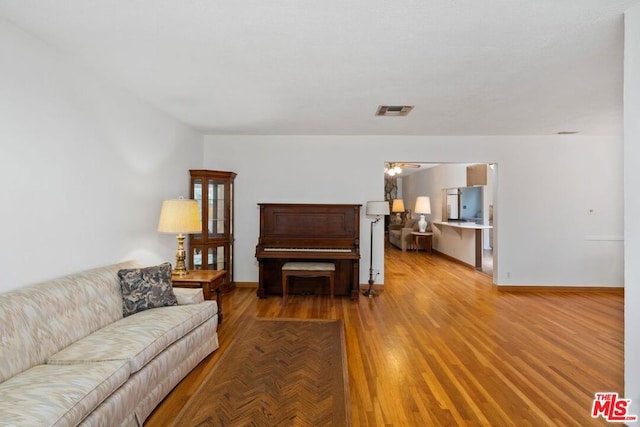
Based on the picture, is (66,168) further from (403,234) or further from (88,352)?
(403,234)

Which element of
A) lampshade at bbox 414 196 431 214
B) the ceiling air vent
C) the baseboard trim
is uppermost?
the ceiling air vent

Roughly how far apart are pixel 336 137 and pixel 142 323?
150 inches

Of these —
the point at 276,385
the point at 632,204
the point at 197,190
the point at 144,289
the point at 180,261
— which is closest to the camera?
the point at 632,204

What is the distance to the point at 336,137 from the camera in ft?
17.0

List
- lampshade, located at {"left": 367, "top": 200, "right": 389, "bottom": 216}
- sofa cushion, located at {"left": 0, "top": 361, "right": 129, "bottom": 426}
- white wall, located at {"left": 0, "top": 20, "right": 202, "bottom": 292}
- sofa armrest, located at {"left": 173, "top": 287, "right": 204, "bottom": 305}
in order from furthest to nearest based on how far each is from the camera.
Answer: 1. lampshade, located at {"left": 367, "top": 200, "right": 389, "bottom": 216}
2. sofa armrest, located at {"left": 173, "top": 287, "right": 204, "bottom": 305}
3. white wall, located at {"left": 0, "top": 20, "right": 202, "bottom": 292}
4. sofa cushion, located at {"left": 0, "top": 361, "right": 129, "bottom": 426}

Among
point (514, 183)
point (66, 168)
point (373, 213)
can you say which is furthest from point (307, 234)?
point (514, 183)

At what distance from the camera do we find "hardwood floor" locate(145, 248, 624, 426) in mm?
2145

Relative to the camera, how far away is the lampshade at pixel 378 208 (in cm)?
474

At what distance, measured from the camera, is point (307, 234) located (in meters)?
4.88

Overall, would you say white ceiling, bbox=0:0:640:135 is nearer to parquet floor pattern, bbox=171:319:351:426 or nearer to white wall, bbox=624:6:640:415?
white wall, bbox=624:6:640:415

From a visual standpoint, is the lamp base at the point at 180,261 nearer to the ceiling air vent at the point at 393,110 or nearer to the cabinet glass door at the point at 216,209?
the cabinet glass door at the point at 216,209

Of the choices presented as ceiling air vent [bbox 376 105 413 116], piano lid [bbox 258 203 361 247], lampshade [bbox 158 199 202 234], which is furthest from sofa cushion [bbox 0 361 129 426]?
ceiling air vent [bbox 376 105 413 116]

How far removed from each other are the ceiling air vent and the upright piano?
1.43m

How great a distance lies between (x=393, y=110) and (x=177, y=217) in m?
2.69
